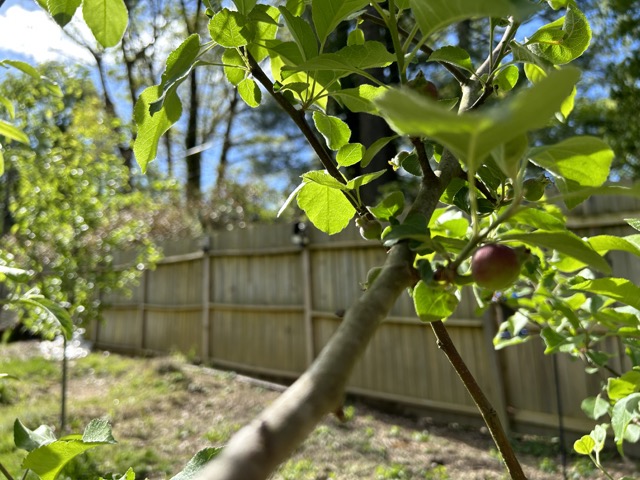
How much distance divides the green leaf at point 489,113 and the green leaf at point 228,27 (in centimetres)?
37

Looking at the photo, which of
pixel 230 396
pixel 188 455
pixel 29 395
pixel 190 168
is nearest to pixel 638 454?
pixel 188 455

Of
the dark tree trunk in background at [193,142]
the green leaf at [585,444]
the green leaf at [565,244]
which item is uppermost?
the dark tree trunk in background at [193,142]

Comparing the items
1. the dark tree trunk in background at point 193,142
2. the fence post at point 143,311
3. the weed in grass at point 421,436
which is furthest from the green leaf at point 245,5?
the dark tree trunk in background at point 193,142

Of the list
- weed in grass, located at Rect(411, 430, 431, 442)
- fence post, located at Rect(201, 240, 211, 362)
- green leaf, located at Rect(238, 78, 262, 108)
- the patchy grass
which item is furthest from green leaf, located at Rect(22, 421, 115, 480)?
fence post, located at Rect(201, 240, 211, 362)

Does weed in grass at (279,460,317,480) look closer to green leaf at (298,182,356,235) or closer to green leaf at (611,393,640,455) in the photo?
green leaf at (611,393,640,455)

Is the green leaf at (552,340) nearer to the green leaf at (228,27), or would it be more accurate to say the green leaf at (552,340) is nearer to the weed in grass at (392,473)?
the green leaf at (228,27)

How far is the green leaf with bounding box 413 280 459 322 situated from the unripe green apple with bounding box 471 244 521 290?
0.34 ft

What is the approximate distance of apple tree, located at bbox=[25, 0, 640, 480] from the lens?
0.27m

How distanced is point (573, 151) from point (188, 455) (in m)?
4.12

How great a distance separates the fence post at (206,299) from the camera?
7.32 m

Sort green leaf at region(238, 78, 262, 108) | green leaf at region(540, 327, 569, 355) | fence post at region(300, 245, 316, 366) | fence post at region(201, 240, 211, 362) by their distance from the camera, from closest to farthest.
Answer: green leaf at region(238, 78, 262, 108)
green leaf at region(540, 327, 569, 355)
fence post at region(300, 245, 316, 366)
fence post at region(201, 240, 211, 362)

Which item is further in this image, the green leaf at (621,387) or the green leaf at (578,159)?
the green leaf at (621,387)

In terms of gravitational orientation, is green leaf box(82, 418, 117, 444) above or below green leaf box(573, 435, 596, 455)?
above

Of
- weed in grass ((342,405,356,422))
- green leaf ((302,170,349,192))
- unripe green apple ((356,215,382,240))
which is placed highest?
green leaf ((302,170,349,192))
